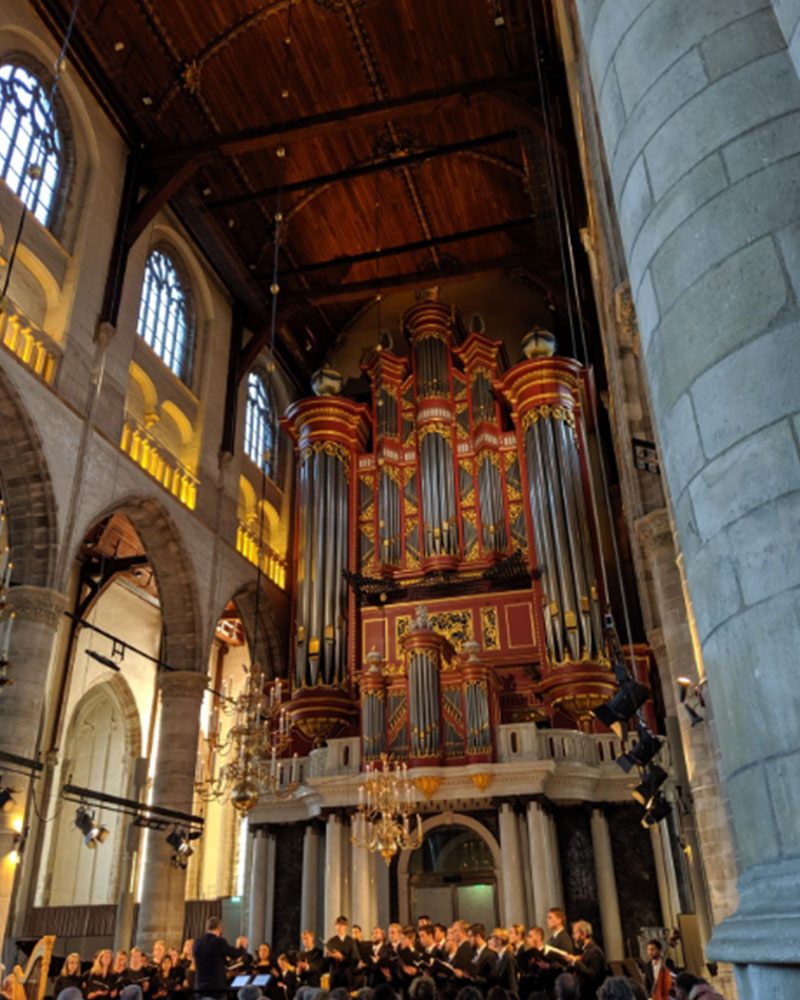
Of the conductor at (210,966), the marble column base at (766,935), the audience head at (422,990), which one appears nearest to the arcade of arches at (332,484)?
the conductor at (210,966)

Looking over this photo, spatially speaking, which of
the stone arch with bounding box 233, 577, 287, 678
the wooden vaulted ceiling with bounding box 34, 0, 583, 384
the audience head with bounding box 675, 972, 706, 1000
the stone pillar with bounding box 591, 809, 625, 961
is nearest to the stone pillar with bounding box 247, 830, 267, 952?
the stone arch with bounding box 233, 577, 287, 678

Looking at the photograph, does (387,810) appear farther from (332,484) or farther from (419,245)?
(419,245)

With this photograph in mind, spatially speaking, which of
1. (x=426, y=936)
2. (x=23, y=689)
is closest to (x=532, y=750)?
(x=426, y=936)

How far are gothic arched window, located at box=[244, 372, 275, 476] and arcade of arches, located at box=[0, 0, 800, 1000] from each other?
0.13 m

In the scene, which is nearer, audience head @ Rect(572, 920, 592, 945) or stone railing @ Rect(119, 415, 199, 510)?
audience head @ Rect(572, 920, 592, 945)

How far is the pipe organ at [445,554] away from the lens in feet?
44.0

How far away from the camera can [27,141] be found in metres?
12.5

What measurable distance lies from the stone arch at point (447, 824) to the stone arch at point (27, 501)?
6.58 metres

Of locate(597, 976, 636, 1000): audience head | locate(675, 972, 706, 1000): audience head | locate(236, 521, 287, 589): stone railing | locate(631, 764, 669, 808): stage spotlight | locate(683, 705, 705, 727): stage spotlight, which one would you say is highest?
locate(236, 521, 287, 589): stone railing

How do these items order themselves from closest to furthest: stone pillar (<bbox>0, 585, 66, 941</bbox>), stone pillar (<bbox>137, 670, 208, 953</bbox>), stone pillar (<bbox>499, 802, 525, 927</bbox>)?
stone pillar (<bbox>0, 585, 66, 941</bbox>) → stone pillar (<bbox>499, 802, 525, 927</bbox>) → stone pillar (<bbox>137, 670, 208, 953</bbox>)

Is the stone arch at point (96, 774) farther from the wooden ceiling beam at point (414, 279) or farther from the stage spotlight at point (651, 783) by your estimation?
the stage spotlight at point (651, 783)

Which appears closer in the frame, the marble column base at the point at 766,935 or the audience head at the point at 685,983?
the marble column base at the point at 766,935

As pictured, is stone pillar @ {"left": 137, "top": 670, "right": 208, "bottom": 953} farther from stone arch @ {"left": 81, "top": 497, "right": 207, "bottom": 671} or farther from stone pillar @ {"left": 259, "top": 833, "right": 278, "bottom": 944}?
stone pillar @ {"left": 259, "top": 833, "right": 278, "bottom": 944}

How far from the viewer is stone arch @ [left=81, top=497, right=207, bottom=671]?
563 inches
